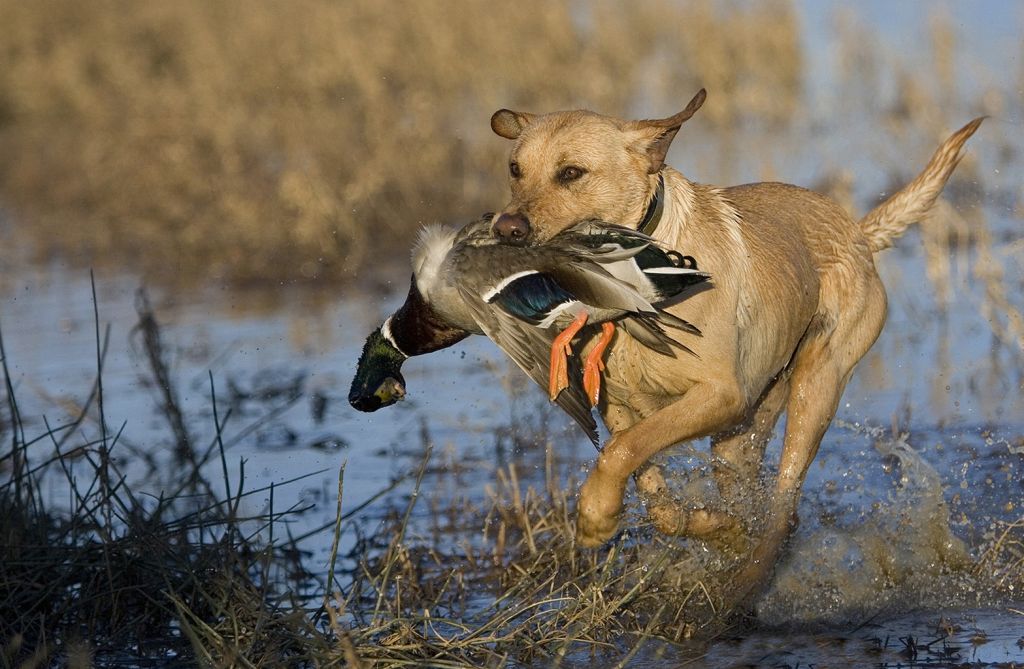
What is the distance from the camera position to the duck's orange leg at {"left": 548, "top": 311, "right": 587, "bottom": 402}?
4.22 meters

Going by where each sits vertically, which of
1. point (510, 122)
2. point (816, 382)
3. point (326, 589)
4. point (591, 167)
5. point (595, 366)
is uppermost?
point (510, 122)

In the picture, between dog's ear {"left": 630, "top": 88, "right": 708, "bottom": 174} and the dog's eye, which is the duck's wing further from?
dog's ear {"left": 630, "top": 88, "right": 708, "bottom": 174}

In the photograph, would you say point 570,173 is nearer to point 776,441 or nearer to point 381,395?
point 381,395

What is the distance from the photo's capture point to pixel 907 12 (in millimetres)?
16203

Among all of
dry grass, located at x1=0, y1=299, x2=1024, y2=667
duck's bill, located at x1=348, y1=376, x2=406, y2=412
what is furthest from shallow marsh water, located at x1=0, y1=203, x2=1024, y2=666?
duck's bill, located at x1=348, y1=376, x2=406, y2=412

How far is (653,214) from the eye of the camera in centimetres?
473

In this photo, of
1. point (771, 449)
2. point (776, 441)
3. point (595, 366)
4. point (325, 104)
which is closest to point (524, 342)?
point (595, 366)

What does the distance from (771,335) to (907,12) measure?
12203 mm

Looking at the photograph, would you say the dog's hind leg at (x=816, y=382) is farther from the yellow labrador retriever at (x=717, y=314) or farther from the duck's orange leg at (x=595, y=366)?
the duck's orange leg at (x=595, y=366)

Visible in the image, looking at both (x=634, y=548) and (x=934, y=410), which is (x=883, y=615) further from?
(x=934, y=410)

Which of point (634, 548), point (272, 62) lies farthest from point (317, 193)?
point (634, 548)

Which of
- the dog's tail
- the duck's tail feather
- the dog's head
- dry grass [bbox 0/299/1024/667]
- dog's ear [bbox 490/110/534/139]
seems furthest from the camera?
the dog's tail

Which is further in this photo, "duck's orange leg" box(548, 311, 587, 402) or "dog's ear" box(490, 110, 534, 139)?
"dog's ear" box(490, 110, 534, 139)

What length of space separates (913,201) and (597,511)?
2.03 meters
